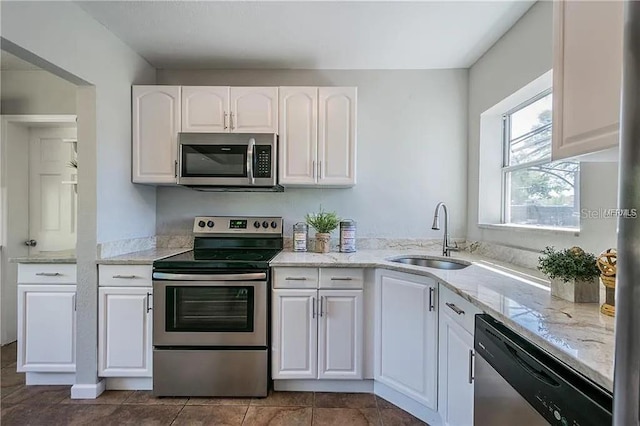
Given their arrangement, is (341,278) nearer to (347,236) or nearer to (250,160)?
(347,236)

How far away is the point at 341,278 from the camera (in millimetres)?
2203

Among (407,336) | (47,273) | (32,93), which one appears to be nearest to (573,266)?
(407,336)

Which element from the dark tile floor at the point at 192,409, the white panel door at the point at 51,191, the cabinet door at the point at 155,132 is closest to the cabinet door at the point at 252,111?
the cabinet door at the point at 155,132

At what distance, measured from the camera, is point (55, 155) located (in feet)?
10.0

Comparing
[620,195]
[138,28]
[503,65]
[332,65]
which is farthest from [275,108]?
[620,195]

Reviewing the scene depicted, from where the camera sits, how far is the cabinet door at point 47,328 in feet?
7.30

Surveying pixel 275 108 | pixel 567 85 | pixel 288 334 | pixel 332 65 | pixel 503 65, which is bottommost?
pixel 288 334

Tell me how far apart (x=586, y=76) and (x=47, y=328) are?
320 centimetres

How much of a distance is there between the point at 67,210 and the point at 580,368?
3.76 m

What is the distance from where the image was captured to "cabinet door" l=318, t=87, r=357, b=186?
253 centimetres

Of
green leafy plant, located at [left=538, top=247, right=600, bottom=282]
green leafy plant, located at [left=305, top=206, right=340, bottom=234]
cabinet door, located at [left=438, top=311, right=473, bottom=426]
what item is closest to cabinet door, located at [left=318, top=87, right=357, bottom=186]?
green leafy plant, located at [left=305, top=206, right=340, bottom=234]

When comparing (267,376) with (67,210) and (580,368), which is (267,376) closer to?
(580,368)

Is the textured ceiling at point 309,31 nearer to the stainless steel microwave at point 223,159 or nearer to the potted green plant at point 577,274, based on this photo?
the stainless steel microwave at point 223,159

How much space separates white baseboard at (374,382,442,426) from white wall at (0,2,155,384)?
1.92 m
